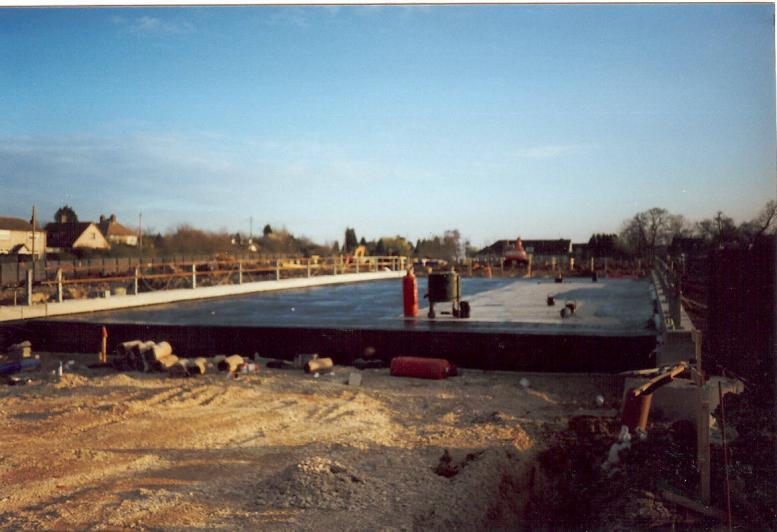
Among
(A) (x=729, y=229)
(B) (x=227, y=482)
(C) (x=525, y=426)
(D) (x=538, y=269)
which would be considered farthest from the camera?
(D) (x=538, y=269)

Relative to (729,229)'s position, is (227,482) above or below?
below

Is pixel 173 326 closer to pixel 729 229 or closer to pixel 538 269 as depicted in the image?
pixel 729 229

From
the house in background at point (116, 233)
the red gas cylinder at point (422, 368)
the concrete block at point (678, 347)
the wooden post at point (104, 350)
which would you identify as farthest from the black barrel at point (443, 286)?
the house in background at point (116, 233)

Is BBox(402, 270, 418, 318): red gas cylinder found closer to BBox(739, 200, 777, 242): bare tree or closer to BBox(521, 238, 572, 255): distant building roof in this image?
BBox(739, 200, 777, 242): bare tree

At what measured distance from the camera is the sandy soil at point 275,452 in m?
4.01

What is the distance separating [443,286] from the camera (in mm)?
11398

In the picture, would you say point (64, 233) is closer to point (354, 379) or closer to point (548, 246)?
point (354, 379)

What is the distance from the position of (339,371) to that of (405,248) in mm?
47752

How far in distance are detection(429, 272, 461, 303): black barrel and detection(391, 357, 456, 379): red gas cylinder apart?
2.70 meters

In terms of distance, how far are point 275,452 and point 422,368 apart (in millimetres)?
3565

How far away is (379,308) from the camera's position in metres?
14.0

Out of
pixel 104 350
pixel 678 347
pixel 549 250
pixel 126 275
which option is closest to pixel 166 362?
pixel 104 350

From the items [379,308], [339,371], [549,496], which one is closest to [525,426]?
[549,496]

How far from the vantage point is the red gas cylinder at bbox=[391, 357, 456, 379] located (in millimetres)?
8367
